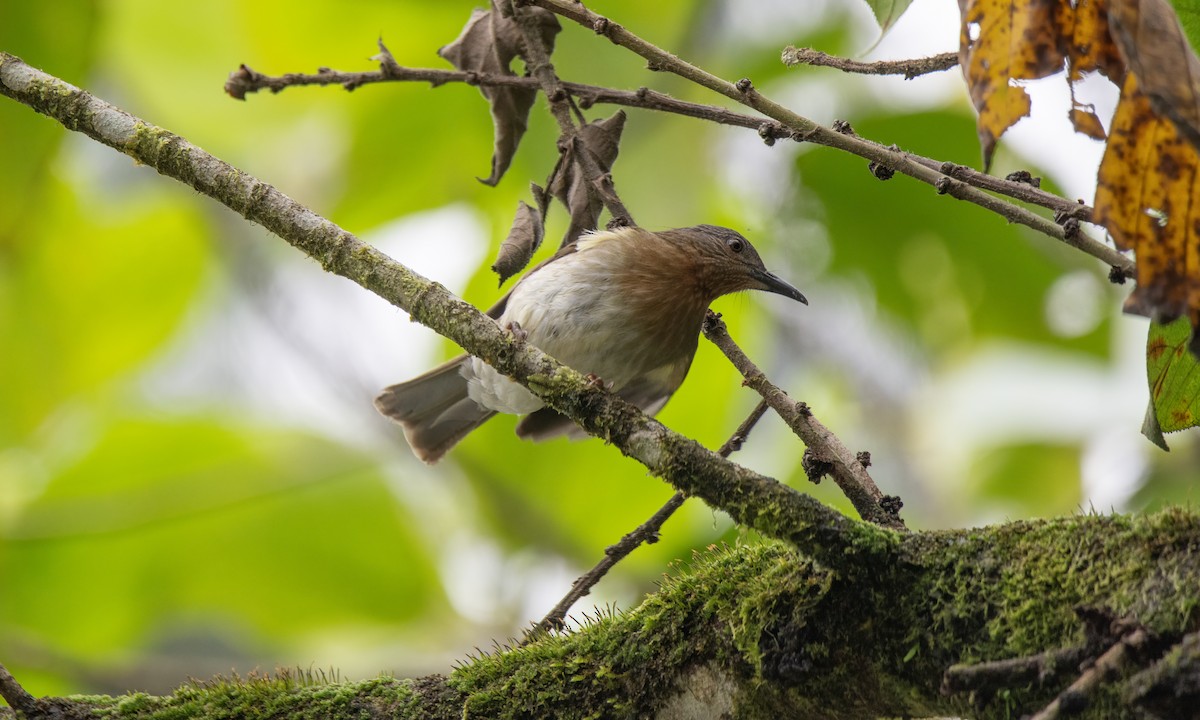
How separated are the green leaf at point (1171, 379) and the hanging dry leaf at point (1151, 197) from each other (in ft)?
1.76

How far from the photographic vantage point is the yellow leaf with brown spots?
1.74 m

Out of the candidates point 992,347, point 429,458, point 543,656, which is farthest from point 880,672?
point 992,347

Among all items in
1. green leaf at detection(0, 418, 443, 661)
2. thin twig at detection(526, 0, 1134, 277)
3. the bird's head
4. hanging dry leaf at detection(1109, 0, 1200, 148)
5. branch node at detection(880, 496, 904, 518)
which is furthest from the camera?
green leaf at detection(0, 418, 443, 661)

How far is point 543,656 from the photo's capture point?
2.37 m

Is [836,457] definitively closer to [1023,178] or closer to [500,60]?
[1023,178]

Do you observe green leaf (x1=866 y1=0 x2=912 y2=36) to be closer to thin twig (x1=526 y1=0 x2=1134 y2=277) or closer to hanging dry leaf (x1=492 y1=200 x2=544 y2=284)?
thin twig (x1=526 y1=0 x2=1134 y2=277)

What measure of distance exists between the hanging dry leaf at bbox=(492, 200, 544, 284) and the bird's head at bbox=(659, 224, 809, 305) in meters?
1.40

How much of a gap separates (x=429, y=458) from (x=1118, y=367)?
3.60m

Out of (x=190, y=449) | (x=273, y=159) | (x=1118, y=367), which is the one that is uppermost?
(x=273, y=159)

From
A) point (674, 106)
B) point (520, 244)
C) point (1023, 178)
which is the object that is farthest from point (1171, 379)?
point (520, 244)

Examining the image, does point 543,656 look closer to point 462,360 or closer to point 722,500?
point 722,500

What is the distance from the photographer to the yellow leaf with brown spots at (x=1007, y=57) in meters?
1.74

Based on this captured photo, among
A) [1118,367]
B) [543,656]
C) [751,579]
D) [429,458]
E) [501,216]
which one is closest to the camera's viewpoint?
[751,579]

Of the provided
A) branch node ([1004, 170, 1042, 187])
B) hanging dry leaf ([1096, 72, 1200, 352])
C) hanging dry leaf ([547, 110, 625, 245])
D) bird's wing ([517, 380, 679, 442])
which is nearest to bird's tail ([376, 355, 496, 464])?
bird's wing ([517, 380, 679, 442])
